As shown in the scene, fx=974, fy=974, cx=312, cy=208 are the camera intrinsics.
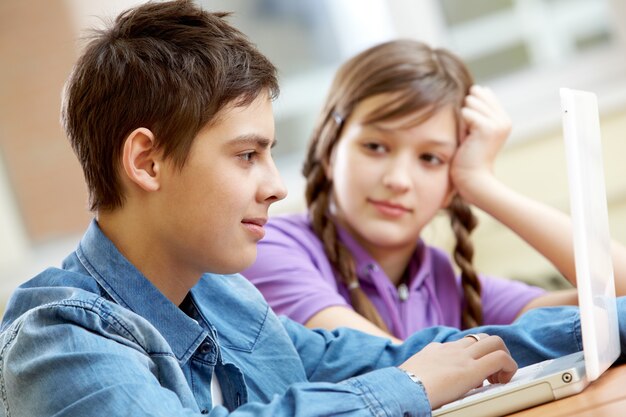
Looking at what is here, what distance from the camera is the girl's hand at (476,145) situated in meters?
1.82

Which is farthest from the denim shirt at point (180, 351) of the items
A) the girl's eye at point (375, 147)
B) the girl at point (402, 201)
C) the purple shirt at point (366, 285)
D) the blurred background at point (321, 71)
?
the blurred background at point (321, 71)

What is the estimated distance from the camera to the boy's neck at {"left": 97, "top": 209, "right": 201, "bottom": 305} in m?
1.11

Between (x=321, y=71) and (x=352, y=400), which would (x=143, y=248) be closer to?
(x=352, y=400)

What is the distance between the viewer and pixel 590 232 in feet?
3.26

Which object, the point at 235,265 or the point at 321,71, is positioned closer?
the point at 235,265

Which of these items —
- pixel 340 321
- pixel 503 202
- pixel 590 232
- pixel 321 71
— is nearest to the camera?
pixel 590 232

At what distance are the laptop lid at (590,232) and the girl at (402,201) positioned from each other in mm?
579

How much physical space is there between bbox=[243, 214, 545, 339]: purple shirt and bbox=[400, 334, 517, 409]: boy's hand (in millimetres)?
511

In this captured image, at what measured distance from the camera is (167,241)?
1.12 meters

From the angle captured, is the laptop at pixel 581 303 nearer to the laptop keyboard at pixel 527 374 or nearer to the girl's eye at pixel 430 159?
the laptop keyboard at pixel 527 374

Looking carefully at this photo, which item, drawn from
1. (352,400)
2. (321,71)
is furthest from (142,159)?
(321,71)

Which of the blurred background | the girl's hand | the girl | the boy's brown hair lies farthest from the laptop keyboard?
the blurred background

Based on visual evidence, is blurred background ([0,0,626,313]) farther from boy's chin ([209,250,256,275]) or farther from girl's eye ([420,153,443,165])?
boy's chin ([209,250,256,275])

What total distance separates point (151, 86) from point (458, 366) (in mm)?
464
